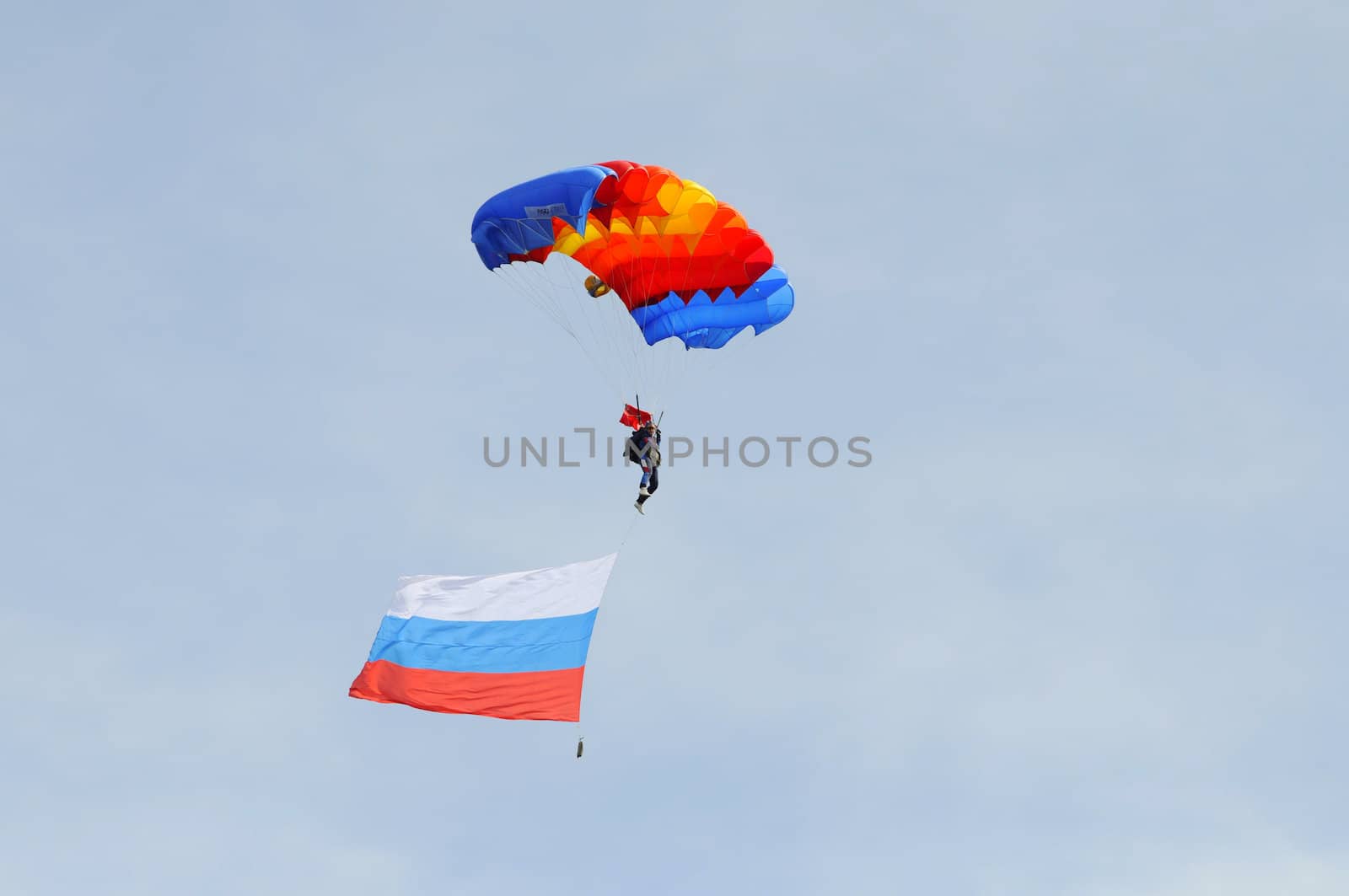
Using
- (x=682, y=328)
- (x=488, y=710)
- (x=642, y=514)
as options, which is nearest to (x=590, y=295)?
(x=682, y=328)

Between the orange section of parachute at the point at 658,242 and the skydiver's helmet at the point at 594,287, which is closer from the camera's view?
the orange section of parachute at the point at 658,242

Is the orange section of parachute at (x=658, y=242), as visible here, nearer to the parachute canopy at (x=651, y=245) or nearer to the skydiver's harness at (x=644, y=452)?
the parachute canopy at (x=651, y=245)

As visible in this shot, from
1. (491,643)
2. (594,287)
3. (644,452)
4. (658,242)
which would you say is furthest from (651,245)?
(491,643)

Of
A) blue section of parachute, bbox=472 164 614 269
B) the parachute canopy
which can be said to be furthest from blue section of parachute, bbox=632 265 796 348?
blue section of parachute, bbox=472 164 614 269

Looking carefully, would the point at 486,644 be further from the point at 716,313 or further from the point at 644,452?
the point at 716,313

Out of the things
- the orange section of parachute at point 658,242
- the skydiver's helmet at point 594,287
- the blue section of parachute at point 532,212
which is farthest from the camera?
the skydiver's helmet at point 594,287

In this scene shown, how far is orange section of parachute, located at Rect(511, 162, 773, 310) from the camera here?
30.0 metres

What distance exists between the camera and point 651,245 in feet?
100.0

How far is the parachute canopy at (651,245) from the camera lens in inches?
1168

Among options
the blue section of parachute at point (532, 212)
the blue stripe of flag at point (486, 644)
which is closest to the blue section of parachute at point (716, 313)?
the blue section of parachute at point (532, 212)

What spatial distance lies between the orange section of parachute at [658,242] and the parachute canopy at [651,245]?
0.01m

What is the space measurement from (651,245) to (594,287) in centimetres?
105

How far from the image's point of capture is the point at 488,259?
30469 mm

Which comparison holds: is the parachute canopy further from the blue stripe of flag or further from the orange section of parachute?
the blue stripe of flag
